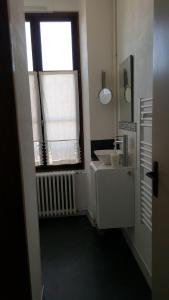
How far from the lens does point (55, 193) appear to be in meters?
3.45

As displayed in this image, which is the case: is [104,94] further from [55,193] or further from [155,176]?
[155,176]

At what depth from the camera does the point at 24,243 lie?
1.23 meters

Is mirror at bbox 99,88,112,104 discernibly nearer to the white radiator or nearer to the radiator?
the white radiator

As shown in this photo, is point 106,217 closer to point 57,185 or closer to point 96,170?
point 96,170

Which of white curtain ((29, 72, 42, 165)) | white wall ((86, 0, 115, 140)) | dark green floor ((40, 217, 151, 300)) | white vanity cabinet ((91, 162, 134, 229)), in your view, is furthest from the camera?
white curtain ((29, 72, 42, 165))

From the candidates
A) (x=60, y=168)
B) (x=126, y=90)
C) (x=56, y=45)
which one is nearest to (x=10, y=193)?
(x=126, y=90)

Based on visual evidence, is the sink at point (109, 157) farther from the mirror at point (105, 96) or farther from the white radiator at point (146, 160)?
the mirror at point (105, 96)

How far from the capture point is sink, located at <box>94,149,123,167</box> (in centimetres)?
259

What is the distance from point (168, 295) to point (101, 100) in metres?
2.26

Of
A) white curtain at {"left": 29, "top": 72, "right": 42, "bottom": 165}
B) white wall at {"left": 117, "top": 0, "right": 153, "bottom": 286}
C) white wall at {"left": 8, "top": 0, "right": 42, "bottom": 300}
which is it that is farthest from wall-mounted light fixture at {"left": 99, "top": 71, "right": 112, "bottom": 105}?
white wall at {"left": 8, "top": 0, "right": 42, "bottom": 300}

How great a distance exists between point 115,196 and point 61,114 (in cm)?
151

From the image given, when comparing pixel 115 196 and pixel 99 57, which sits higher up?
pixel 99 57

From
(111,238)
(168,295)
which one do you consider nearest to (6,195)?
(168,295)

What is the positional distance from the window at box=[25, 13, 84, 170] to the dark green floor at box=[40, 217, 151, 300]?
113 cm
